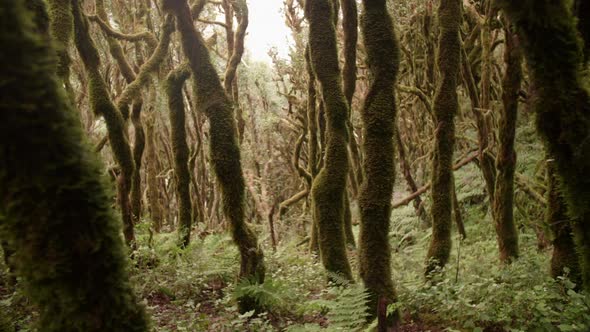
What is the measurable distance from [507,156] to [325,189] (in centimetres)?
320

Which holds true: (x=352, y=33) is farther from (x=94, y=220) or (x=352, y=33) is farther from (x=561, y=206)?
(x=94, y=220)

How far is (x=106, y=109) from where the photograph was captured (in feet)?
25.0

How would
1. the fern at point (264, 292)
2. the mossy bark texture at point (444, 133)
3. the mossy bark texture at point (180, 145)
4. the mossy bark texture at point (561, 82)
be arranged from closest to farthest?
A: the mossy bark texture at point (561, 82) → the fern at point (264, 292) → the mossy bark texture at point (444, 133) → the mossy bark texture at point (180, 145)

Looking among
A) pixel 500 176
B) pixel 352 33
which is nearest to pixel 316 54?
pixel 352 33

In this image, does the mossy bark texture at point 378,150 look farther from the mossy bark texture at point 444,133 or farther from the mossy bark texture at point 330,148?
the mossy bark texture at point 444,133

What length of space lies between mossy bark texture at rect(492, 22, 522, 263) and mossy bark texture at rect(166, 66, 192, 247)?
5.68m

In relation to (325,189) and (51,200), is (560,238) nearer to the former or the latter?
(325,189)

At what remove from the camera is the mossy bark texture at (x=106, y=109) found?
24.7 feet

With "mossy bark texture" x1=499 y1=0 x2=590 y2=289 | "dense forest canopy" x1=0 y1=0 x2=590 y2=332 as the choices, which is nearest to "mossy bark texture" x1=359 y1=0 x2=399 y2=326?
"dense forest canopy" x1=0 y1=0 x2=590 y2=332

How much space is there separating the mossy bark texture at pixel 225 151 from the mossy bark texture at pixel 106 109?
233cm

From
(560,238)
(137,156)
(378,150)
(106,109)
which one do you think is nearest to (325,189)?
(378,150)

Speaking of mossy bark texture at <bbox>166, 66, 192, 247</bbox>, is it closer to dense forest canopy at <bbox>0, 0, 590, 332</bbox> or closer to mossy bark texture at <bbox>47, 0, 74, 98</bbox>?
dense forest canopy at <bbox>0, 0, 590, 332</bbox>

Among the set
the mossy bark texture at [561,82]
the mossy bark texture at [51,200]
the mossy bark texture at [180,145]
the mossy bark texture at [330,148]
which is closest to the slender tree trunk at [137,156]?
the mossy bark texture at [180,145]

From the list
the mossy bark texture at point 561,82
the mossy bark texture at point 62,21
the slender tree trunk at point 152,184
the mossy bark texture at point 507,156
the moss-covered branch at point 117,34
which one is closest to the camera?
the mossy bark texture at point 561,82
